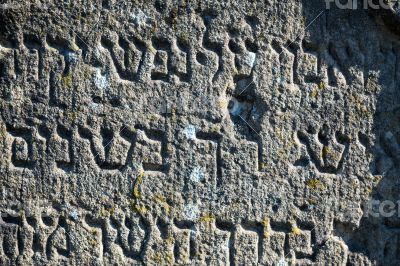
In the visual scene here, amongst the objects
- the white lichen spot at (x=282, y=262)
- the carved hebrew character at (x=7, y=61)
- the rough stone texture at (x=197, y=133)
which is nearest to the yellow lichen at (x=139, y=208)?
the rough stone texture at (x=197, y=133)

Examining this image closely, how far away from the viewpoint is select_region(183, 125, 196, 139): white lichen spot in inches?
107

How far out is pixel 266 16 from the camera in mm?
2678

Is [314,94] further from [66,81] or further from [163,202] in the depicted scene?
[66,81]

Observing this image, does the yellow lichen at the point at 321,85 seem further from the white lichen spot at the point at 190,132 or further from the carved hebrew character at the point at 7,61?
the carved hebrew character at the point at 7,61

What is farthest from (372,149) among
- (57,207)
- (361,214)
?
(57,207)

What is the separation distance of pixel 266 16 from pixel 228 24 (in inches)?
5.5

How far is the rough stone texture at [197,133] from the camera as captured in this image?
268cm

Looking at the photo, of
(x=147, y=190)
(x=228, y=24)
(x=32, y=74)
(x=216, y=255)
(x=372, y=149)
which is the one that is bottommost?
(x=216, y=255)

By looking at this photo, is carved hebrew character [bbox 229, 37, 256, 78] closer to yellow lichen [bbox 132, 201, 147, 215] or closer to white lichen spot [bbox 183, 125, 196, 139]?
white lichen spot [bbox 183, 125, 196, 139]

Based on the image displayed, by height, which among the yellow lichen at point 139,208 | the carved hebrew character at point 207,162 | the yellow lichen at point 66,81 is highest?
the yellow lichen at point 66,81

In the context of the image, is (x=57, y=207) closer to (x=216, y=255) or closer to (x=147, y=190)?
(x=147, y=190)

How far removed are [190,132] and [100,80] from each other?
377 mm

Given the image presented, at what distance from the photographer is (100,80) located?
2.70 m

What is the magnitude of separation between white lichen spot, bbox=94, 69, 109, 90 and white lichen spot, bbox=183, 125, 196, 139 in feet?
1.09
